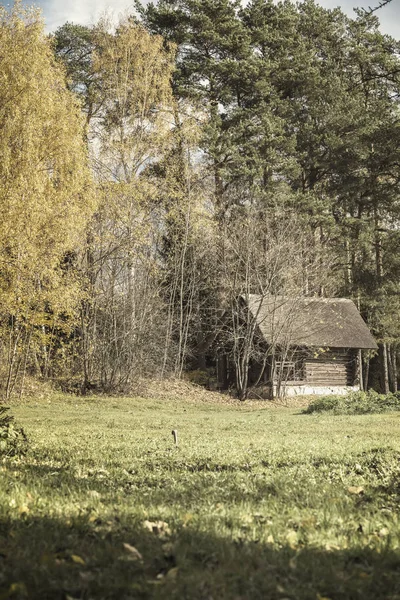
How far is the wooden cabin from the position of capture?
1144 inches

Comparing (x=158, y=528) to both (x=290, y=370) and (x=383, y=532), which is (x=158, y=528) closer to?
(x=383, y=532)

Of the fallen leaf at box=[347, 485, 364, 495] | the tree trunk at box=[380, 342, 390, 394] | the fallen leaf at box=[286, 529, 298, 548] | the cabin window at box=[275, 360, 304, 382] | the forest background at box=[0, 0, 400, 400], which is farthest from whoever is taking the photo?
the tree trunk at box=[380, 342, 390, 394]

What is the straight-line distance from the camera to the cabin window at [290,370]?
29953 mm

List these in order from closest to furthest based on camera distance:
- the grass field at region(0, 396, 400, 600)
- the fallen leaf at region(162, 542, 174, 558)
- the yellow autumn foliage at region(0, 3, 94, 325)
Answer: the grass field at region(0, 396, 400, 600) → the fallen leaf at region(162, 542, 174, 558) → the yellow autumn foliage at region(0, 3, 94, 325)

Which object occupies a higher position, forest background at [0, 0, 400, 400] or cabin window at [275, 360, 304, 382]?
forest background at [0, 0, 400, 400]

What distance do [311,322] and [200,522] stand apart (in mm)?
26651

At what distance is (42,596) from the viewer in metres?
3.16

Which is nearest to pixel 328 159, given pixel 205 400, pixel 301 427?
pixel 205 400

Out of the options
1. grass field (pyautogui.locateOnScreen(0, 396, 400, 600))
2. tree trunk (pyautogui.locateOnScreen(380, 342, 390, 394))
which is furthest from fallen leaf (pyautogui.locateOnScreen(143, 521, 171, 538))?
tree trunk (pyautogui.locateOnScreen(380, 342, 390, 394))

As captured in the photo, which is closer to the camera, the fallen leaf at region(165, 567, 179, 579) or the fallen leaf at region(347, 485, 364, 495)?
the fallen leaf at region(165, 567, 179, 579)

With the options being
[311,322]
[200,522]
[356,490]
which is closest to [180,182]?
[311,322]

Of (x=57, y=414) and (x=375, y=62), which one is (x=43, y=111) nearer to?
(x=57, y=414)

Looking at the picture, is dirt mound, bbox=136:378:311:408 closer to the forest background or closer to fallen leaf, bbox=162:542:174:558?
the forest background

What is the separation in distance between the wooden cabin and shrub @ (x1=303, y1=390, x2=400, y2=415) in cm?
589
